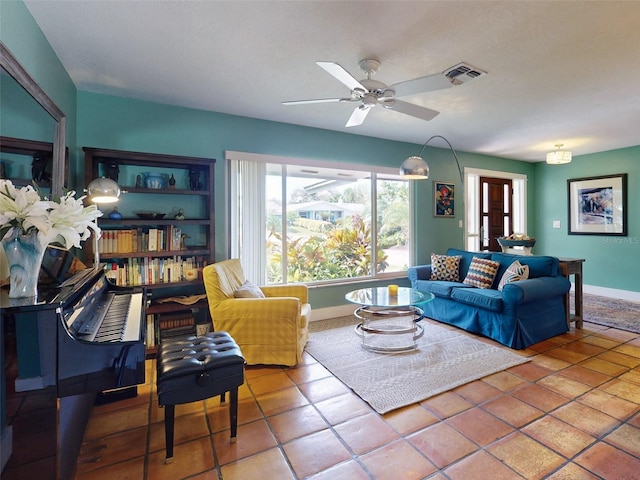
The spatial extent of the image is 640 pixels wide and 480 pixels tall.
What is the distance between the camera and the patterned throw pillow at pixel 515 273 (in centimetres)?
350

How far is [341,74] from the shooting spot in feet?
6.66

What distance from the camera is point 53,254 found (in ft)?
5.82

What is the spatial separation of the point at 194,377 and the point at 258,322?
99 centimetres

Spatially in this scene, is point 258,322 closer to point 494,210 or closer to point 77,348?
point 77,348

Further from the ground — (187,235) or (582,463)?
(187,235)

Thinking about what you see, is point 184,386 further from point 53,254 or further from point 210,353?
point 53,254

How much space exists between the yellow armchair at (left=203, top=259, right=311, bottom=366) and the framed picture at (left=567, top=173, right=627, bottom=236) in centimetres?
591

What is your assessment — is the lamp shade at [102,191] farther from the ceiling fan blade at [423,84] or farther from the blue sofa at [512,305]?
the blue sofa at [512,305]

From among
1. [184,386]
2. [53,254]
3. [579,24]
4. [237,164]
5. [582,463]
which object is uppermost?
[579,24]

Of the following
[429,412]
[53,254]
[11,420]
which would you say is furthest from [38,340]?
[429,412]

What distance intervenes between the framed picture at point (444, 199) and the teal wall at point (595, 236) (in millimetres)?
2446

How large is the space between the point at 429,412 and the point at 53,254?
2.49m

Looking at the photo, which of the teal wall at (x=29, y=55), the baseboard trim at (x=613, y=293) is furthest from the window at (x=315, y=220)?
Result: the baseboard trim at (x=613, y=293)

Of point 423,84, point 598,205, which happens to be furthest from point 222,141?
point 598,205
